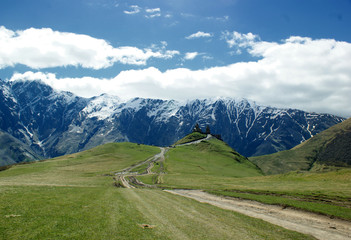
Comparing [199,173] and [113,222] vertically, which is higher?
[113,222]

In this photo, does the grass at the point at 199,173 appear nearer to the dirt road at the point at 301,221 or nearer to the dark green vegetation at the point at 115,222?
the dirt road at the point at 301,221

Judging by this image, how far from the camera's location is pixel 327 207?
123 feet

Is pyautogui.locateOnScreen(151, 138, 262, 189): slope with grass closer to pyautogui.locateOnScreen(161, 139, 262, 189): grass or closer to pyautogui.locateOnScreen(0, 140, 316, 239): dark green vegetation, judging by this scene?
pyautogui.locateOnScreen(161, 139, 262, 189): grass

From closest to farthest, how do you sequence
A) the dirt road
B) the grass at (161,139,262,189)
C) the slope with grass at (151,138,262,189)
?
1. the dirt road
2. the slope with grass at (151,138,262,189)
3. the grass at (161,139,262,189)

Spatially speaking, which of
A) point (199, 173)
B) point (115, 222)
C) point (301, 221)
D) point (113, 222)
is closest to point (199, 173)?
point (199, 173)

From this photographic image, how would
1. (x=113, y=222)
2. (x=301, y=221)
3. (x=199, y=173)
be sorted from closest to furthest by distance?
(x=113, y=222) < (x=301, y=221) < (x=199, y=173)

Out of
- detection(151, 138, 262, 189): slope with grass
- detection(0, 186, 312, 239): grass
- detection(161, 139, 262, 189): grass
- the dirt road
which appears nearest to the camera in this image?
detection(0, 186, 312, 239): grass

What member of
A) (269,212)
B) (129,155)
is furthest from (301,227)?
(129,155)

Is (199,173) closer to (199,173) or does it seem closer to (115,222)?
(199,173)

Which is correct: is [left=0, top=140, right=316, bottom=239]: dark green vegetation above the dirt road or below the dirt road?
above

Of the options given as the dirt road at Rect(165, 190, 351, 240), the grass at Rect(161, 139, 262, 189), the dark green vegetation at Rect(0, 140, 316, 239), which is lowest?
the grass at Rect(161, 139, 262, 189)

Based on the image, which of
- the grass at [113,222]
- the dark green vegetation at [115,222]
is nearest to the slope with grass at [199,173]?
the dark green vegetation at [115,222]

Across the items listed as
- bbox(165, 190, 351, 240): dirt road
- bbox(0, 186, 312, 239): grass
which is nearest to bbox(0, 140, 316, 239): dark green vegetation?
bbox(0, 186, 312, 239): grass

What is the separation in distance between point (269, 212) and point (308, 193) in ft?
58.3
